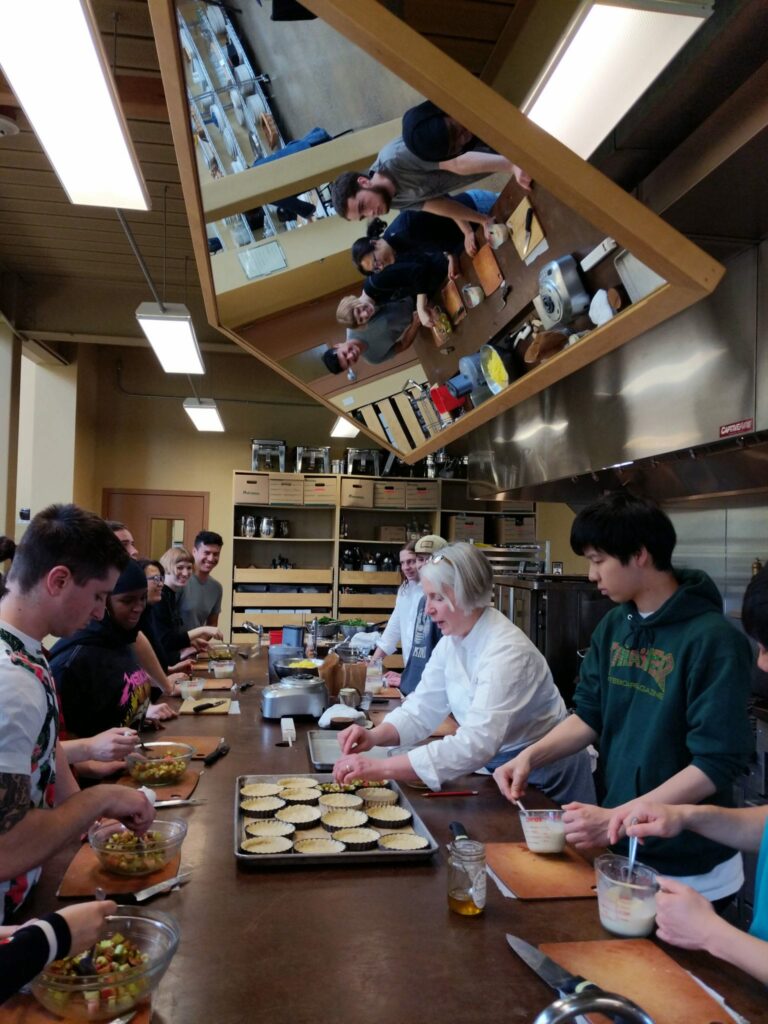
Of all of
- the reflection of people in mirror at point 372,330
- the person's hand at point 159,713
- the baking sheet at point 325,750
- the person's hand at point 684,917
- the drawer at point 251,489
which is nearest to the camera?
the person's hand at point 684,917

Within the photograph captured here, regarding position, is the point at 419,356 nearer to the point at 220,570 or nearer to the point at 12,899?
the point at 12,899

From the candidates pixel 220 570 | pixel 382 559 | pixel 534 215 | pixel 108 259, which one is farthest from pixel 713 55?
pixel 220 570

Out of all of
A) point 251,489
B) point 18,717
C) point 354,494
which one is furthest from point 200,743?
point 354,494

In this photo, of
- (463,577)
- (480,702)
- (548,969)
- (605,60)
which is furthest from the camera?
(463,577)

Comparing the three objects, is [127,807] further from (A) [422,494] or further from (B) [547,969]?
(A) [422,494]

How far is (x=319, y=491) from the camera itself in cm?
859

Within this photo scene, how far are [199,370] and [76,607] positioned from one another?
3959 mm

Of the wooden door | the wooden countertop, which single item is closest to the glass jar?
the wooden countertop

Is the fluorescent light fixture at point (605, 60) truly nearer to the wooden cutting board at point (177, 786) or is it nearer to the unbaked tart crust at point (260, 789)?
the unbaked tart crust at point (260, 789)

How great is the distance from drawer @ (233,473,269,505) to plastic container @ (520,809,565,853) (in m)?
6.94

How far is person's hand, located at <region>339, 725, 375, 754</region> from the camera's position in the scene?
2.44 meters

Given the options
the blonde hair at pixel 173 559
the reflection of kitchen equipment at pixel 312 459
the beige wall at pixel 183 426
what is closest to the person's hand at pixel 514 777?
the blonde hair at pixel 173 559

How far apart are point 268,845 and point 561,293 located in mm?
1719

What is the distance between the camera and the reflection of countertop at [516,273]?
2.07 meters
